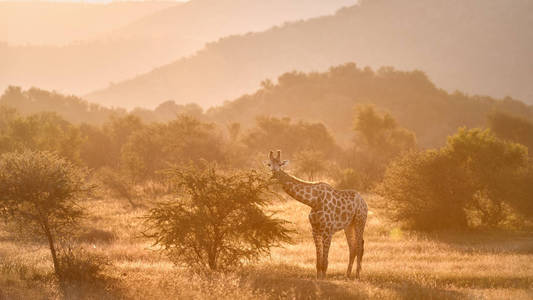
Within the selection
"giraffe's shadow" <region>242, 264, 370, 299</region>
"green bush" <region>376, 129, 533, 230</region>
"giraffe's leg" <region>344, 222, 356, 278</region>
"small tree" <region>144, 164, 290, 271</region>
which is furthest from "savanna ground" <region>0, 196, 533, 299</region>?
"green bush" <region>376, 129, 533, 230</region>

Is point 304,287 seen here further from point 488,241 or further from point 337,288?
point 488,241

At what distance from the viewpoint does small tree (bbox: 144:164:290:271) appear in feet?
61.6

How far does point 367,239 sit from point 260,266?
477 inches

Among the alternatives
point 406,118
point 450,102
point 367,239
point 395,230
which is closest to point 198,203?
point 367,239

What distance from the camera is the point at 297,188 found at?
16.9 metres

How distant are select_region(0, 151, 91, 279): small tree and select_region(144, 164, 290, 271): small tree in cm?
287

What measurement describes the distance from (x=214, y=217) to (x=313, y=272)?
4.23 meters

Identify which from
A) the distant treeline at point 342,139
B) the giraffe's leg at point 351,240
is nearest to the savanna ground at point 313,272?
the giraffe's leg at point 351,240

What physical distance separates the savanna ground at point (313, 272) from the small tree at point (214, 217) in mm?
1131

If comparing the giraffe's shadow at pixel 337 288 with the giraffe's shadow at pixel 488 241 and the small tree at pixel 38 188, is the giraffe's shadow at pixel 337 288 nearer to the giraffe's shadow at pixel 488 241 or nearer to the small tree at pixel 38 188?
the small tree at pixel 38 188

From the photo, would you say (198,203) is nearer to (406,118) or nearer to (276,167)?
(276,167)

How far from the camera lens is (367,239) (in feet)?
107

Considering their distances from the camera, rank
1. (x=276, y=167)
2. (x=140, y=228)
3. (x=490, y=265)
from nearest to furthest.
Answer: (x=276, y=167)
(x=490, y=265)
(x=140, y=228)

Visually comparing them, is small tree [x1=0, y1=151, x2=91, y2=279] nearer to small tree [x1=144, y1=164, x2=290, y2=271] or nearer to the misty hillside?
small tree [x1=144, y1=164, x2=290, y2=271]
